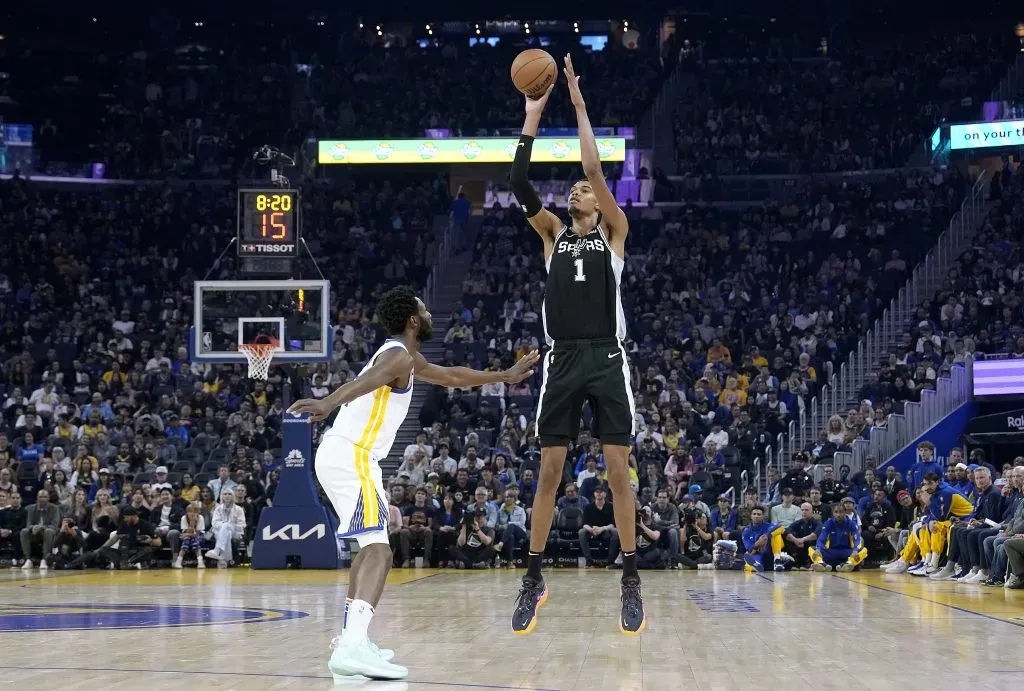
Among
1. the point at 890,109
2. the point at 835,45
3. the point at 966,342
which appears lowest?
the point at 966,342

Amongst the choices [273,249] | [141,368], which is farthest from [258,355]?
[141,368]

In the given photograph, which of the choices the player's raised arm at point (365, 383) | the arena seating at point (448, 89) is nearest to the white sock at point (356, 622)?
the player's raised arm at point (365, 383)

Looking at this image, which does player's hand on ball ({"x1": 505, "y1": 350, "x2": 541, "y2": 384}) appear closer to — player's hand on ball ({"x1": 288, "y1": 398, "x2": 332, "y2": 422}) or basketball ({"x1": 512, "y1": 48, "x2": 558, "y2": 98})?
player's hand on ball ({"x1": 288, "y1": 398, "x2": 332, "y2": 422})

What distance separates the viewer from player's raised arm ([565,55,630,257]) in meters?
7.14

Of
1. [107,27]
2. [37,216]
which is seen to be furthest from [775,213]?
[107,27]

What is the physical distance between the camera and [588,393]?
7238mm

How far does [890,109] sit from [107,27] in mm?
21714

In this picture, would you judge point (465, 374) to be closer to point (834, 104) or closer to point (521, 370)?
point (521, 370)

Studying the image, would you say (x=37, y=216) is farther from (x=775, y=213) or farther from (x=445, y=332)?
(x=775, y=213)

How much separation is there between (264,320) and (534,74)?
35.2ft

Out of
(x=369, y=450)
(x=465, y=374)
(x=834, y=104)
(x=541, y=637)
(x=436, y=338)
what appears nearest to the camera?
(x=369, y=450)

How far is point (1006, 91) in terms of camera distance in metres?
31.9

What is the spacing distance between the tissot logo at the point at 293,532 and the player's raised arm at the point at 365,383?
427 inches

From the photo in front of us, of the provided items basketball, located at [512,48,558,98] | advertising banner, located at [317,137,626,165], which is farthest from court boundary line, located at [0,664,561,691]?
advertising banner, located at [317,137,626,165]
